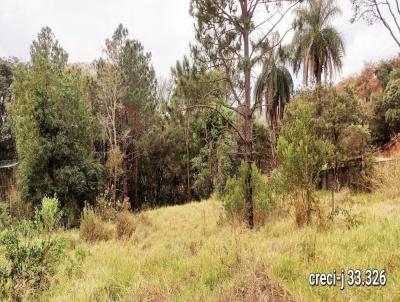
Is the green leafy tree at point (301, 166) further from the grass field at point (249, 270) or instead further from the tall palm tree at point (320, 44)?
the tall palm tree at point (320, 44)


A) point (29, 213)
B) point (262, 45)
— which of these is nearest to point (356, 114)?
point (262, 45)

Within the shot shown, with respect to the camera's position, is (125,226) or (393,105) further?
(393,105)

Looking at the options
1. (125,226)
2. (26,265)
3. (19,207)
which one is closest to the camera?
(26,265)

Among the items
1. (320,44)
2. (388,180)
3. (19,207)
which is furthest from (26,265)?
(320,44)

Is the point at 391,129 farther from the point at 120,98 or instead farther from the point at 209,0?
the point at 209,0

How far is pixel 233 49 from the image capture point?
7.29 metres

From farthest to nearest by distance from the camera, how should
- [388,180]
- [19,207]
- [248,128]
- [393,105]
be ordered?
[393,105] < [19,207] < [388,180] < [248,128]

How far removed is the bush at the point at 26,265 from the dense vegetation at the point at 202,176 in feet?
0.05

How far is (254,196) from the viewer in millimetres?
6871

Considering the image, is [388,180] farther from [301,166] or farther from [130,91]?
[130,91]

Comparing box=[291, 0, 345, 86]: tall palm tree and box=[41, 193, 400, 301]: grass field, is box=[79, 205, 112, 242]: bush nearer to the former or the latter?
box=[41, 193, 400, 301]: grass field

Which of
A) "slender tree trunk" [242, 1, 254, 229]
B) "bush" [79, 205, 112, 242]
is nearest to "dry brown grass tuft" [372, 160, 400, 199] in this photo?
"slender tree trunk" [242, 1, 254, 229]

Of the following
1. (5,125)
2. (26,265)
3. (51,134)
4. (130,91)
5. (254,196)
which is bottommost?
(26,265)

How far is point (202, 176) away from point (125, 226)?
11.9 metres
